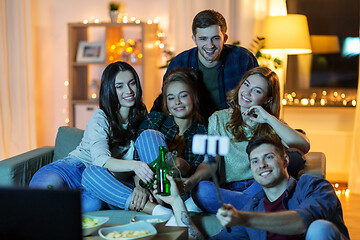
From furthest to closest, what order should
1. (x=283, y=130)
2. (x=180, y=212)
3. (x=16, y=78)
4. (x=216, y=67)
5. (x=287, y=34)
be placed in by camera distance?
(x=16, y=78)
(x=287, y=34)
(x=216, y=67)
(x=283, y=130)
(x=180, y=212)

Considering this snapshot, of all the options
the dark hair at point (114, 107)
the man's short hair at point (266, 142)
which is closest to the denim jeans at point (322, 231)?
the man's short hair at point (266, 142)

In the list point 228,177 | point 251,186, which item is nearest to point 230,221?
point 251,186

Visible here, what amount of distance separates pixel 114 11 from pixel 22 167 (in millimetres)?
2316

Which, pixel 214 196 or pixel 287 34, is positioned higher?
pixel 287 34

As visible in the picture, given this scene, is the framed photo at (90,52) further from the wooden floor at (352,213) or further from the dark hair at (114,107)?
the wooden floor at (352,213)

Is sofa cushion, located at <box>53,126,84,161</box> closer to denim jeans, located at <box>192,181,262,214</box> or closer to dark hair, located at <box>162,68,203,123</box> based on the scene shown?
dark hair, located at <box>162,68,203,123</box>

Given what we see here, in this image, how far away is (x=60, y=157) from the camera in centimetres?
284

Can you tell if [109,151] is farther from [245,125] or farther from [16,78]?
[16,78]

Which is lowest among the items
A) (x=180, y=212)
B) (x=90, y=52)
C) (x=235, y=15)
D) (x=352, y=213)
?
(x=352, y=213)

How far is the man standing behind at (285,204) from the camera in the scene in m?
1.59

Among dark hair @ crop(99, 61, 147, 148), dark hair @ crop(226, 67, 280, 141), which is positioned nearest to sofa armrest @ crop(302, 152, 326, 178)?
dark hair @ crop(226, 67, 280, 141)

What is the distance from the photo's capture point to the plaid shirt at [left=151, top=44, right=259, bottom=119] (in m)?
2.76

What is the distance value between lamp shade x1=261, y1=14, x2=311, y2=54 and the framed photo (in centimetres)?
158

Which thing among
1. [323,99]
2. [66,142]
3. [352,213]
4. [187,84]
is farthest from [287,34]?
[66,142]
